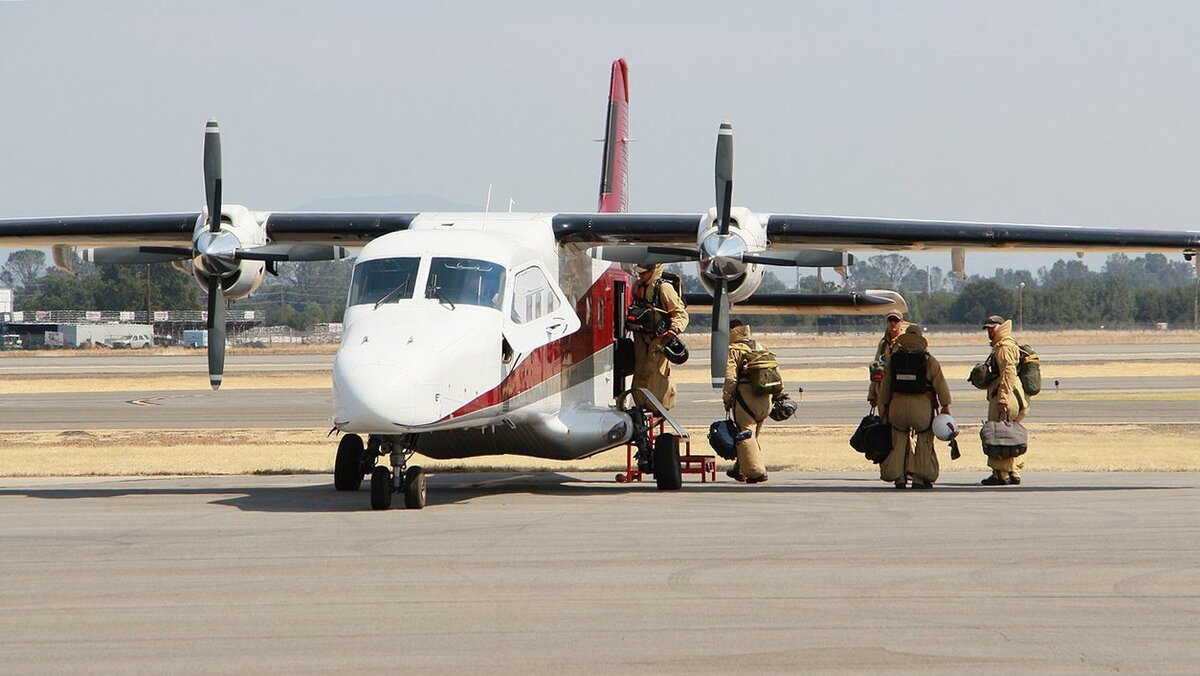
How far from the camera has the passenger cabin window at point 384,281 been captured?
46.1ft

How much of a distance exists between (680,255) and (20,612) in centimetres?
1044

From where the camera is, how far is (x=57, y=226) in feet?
59.1

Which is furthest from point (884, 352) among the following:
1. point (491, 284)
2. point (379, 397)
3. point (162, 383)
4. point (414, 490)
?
point (162, 383)

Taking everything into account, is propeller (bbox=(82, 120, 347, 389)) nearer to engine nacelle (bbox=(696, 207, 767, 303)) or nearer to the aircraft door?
the aircraft door

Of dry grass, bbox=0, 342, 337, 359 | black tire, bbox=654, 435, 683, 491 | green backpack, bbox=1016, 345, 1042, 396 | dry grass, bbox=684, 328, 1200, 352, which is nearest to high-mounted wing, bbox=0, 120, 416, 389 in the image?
black tire, bbox=654, 435, 683, 491

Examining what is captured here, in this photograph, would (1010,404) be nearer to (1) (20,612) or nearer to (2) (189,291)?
(1) (20,612)

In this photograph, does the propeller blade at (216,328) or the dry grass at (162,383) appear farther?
the dry grass at (162,383)

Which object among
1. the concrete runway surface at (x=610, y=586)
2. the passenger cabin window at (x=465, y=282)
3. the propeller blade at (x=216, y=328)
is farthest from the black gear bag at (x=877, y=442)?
the propeller blade at (x=216, y=328)

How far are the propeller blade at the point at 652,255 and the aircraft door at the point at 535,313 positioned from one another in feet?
3.45

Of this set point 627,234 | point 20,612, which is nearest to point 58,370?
point 627,234

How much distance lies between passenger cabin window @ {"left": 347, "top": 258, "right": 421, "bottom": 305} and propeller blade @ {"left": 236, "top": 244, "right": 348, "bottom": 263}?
2.36m

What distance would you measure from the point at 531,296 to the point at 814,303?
715 centimetres

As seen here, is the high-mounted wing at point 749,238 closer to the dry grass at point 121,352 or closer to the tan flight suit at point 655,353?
the tan flight suit at point 655,353

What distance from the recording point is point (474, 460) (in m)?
22.9
